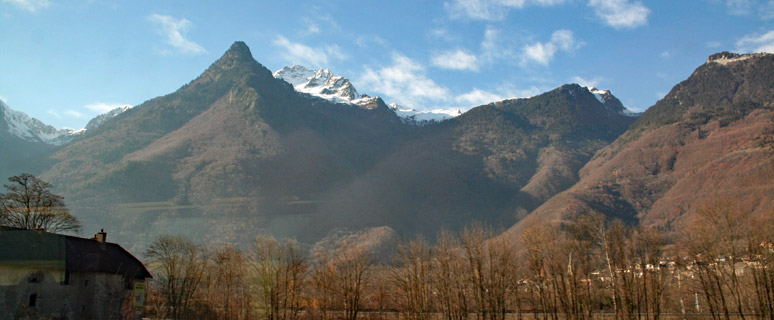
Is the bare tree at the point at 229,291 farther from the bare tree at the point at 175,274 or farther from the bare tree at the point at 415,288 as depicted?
the bare tree at the point at 415,288

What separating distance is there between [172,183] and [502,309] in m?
142

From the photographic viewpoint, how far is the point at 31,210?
56.0m

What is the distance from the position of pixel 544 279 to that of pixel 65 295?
46.6m

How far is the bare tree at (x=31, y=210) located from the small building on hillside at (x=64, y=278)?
626cm

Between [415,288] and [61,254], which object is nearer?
[61,254]

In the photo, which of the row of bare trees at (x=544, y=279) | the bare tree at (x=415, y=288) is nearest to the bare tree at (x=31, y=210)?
the row of bare trees at (x=544, y=279)

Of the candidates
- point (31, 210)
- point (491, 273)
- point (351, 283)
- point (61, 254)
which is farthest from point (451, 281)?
point (31, 210)

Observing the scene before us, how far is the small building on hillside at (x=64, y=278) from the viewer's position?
43688mm

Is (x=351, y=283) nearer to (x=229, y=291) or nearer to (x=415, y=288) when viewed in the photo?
(x=415, y=288)

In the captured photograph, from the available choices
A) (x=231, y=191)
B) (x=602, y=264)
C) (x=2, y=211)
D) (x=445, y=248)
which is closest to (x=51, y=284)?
(x=2, y=211)

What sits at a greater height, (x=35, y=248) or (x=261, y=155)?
(x=261, y=155)

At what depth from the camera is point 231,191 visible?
554ft

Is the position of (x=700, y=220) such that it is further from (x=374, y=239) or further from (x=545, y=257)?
(x=374, y=239)

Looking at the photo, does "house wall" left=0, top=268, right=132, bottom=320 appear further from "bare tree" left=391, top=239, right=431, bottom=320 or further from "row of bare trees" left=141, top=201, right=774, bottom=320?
"bare tree" left=391, top=239, right=431, bottom=320
